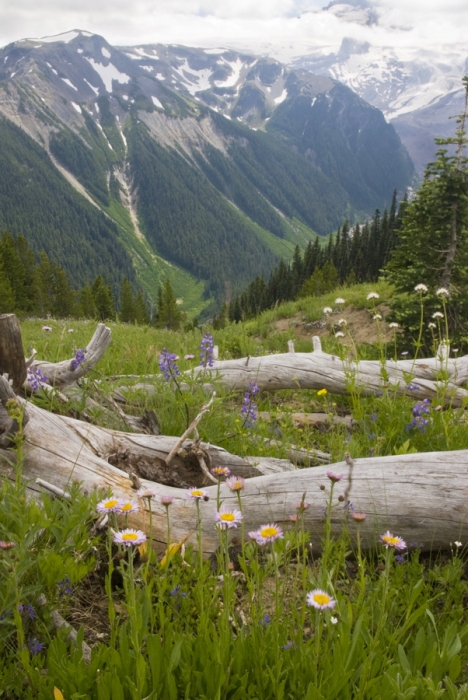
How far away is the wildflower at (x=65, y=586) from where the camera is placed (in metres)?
2.32

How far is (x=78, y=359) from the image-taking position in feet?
15.0

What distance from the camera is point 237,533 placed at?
3.08 meters

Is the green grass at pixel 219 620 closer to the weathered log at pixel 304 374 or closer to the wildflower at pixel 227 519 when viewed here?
the wildflower at pixel 227 519

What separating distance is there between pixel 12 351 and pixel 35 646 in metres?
2.14

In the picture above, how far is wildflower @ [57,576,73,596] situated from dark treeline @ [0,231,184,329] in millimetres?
42282

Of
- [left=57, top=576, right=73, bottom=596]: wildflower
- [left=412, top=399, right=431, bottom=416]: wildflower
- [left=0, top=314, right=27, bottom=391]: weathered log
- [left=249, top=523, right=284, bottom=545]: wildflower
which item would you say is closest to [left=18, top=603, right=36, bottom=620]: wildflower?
[left=57, top=576, right=73, bottom=596]: wildflower

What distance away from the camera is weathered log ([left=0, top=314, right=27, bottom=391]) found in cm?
346

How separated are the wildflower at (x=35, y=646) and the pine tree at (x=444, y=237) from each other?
9563 millimetres

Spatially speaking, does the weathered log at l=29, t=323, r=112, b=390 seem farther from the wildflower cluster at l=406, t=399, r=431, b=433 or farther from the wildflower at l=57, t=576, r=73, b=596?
the wildflower cluster at l=406, t=399, r=431, b=433

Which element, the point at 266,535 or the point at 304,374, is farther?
the point at 304,374

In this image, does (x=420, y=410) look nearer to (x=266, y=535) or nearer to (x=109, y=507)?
(x=266, y=535)

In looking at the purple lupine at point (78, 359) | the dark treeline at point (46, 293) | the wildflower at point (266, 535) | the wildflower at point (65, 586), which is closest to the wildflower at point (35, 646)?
the wildflower at point (65, 586)

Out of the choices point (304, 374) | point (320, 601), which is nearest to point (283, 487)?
point (320, 601)

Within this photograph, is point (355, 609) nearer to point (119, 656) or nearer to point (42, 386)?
point (119, 656)
